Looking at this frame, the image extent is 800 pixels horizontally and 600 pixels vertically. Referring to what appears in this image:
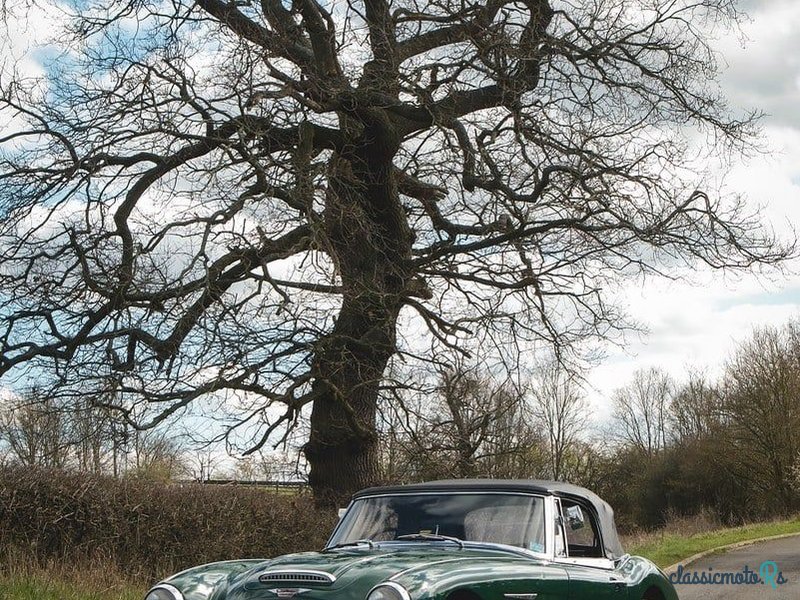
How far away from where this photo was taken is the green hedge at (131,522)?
12.1 m

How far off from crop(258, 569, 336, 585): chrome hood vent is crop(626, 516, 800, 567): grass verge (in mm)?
13298

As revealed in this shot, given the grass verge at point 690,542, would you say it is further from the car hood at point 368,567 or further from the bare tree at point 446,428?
the car hood at point 368,567

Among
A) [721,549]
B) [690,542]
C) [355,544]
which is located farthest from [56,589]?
[690,542]

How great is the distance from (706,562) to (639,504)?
3005 centimetres

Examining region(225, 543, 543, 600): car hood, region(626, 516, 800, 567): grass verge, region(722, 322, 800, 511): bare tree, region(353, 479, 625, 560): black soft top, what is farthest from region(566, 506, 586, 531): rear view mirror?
region(722, 322, 800, 511): bare tree

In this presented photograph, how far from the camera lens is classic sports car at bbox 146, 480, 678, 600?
20.2 ft

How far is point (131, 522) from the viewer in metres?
12.8

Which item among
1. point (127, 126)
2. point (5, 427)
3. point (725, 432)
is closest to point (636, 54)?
point (127, 126)

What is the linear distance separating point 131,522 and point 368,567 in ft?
24.0

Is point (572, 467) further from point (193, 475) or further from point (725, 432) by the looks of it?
point (193, 475)

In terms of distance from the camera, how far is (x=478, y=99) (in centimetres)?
1639

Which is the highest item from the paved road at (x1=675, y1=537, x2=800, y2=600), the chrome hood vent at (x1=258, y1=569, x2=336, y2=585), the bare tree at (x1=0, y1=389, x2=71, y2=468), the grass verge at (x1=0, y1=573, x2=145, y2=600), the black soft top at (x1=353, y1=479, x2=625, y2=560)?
the bare tree at (x1=0, y1=389, x2=71, y2=468)

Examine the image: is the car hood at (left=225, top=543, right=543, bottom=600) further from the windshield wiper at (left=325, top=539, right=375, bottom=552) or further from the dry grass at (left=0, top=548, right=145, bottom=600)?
the dry grass at (left=0, top=548, right=145, bottom=600)

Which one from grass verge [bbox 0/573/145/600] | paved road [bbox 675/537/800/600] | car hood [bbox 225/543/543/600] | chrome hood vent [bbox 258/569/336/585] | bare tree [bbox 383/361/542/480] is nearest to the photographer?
car hood [bbox 225/543/543/600]
